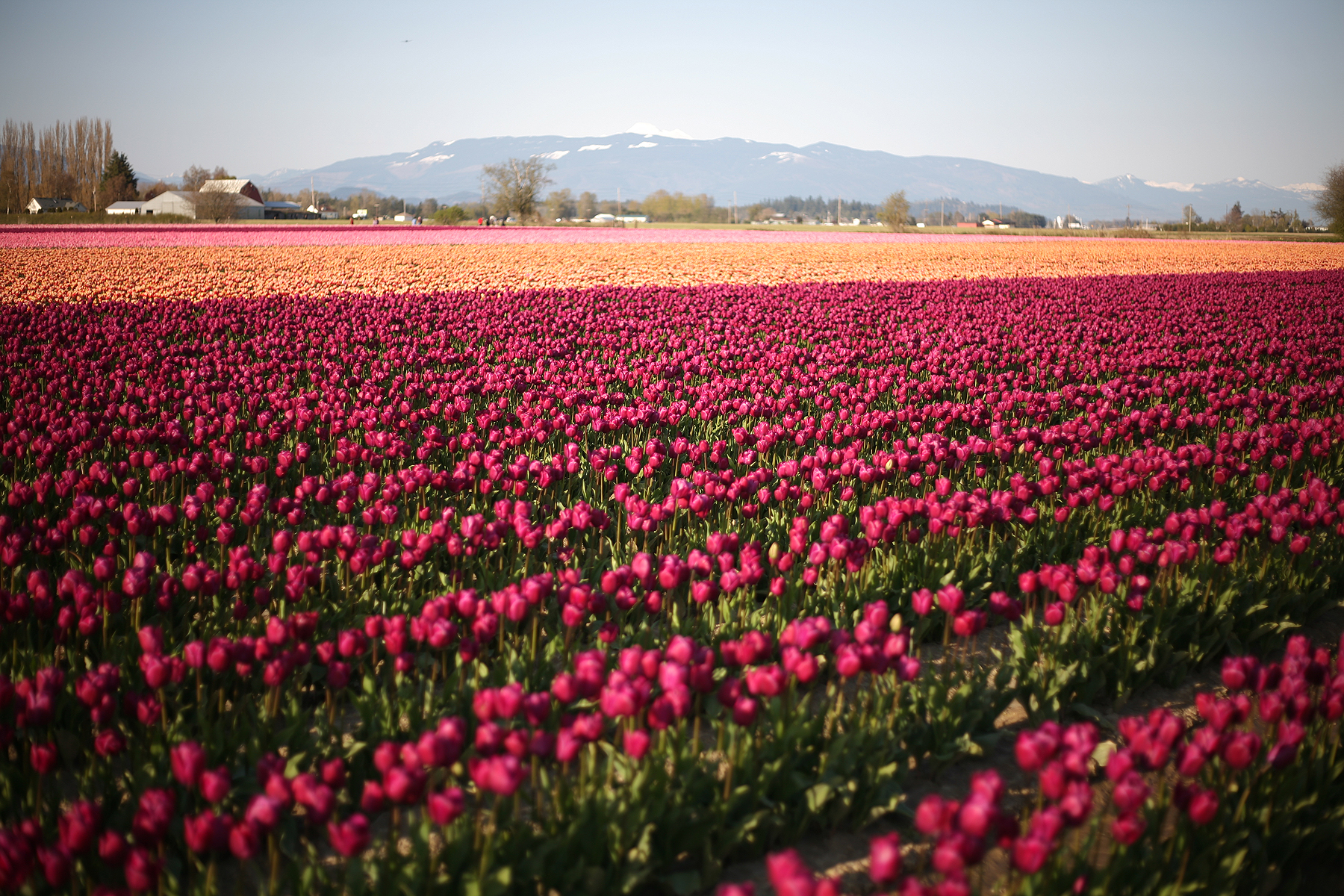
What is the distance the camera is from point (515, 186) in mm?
98312

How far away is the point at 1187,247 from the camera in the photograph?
173ft

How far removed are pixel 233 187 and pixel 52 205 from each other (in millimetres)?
20953

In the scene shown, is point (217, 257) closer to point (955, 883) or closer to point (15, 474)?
point (15, 474)

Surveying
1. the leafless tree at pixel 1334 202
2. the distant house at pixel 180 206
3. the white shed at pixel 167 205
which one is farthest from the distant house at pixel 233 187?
the leafless tree at pixel 1334 202

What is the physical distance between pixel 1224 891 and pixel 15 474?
7682mm

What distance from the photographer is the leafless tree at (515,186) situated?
9750 cm

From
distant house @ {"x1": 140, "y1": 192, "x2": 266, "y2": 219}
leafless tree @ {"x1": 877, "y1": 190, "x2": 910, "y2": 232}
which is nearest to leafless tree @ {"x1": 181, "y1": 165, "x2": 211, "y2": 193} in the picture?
distant house @ {"x1": 140, "y1": 192, "x2": 266, "y2": 219}

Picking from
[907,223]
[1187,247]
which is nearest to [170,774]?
[1187,247]

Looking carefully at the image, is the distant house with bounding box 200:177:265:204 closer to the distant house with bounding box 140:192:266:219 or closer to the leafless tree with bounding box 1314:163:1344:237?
the distant house with bounding box 140:192:266:219

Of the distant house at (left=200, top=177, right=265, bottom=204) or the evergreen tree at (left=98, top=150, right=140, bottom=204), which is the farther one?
the evergreen tree at (left=98, top=150, right=140, bottom=204)

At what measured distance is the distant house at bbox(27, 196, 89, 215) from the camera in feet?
303

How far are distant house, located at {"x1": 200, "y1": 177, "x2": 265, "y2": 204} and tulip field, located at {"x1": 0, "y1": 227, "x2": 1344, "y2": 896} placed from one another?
239ft

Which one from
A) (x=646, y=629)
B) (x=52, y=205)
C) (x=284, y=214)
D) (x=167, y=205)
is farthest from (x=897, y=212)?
(x=52, y=205)

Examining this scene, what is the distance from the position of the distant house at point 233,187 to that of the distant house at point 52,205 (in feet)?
54.1
